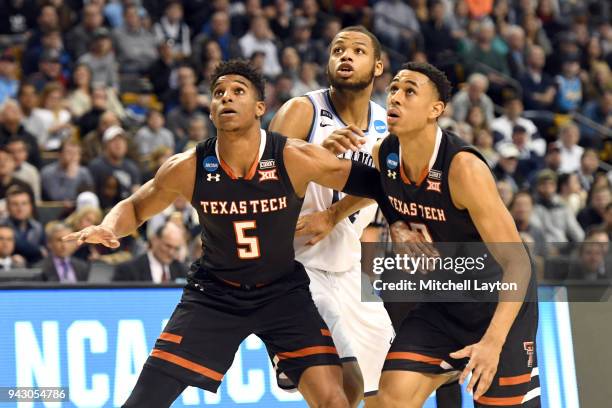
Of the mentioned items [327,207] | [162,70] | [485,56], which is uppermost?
[485,56]

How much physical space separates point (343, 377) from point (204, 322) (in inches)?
34.2

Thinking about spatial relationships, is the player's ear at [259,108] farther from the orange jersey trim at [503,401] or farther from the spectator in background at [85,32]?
the spectator in background at [85,32]

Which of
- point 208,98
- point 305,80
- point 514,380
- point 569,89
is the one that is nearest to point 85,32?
point 208,98

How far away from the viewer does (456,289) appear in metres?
5.63

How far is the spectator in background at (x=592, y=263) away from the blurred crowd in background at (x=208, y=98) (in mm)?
21

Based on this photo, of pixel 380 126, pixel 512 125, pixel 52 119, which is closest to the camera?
pixel 380 126

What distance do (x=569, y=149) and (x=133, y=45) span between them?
556 centimetres

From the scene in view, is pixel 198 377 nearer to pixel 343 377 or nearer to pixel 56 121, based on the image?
pixel 343 377

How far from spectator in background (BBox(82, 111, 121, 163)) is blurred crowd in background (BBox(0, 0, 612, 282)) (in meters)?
0.02

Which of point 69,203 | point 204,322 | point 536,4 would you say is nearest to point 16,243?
point 69,203

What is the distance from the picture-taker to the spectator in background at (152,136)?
12.0 meters

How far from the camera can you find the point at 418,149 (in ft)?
18.2

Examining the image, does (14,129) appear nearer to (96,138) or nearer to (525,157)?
(96,138)

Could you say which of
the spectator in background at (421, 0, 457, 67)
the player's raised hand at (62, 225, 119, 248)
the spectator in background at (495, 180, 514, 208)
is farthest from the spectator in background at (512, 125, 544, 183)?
the player's raised hand at (62, 225, 119, 248)
